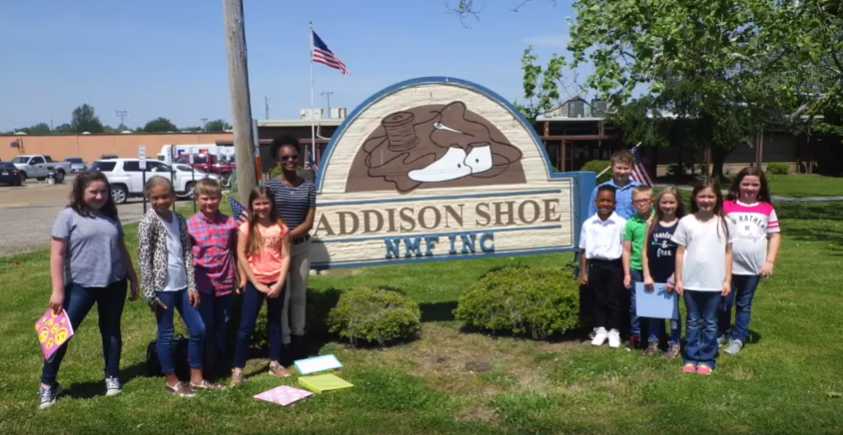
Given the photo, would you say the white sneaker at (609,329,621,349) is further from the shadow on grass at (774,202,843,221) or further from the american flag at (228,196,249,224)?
the shadow on grass at (774,202,843,221)

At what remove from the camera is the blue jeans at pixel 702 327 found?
5.46 m

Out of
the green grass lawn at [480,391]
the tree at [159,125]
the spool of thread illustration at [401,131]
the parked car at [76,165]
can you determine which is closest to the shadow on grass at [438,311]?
the green grass lawn at [480,391]

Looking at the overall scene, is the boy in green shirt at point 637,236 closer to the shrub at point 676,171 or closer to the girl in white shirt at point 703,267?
the girl in white shirt at point 703,267

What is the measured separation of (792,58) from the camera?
12.1 meters

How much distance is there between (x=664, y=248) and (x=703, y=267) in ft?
1.29

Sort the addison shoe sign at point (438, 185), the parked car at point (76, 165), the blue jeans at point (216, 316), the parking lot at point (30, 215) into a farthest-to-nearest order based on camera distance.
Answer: the parked car at point (76, 165) < the parking lot at point (30, 215) < the addison shoe sign at point (438, 185) < the blue jeans at point (216, 316)

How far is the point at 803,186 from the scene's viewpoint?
100 feet

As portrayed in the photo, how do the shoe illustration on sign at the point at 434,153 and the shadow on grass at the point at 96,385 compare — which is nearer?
the shadow on grass at the point at 96,385

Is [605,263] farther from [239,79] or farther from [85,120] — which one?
[85,120]

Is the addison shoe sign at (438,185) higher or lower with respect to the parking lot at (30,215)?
higher

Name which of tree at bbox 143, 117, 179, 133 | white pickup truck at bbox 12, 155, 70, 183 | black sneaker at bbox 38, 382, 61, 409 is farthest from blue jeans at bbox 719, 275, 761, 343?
tree at bbox 143, 117, 179, 133

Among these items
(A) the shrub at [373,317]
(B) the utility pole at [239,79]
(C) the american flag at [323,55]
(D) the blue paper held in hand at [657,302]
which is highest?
(C) the american flag at [323,55]

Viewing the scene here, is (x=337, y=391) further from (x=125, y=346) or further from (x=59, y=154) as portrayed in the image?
(x=59, y=154)

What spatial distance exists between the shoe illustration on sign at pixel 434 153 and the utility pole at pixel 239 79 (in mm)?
1187
